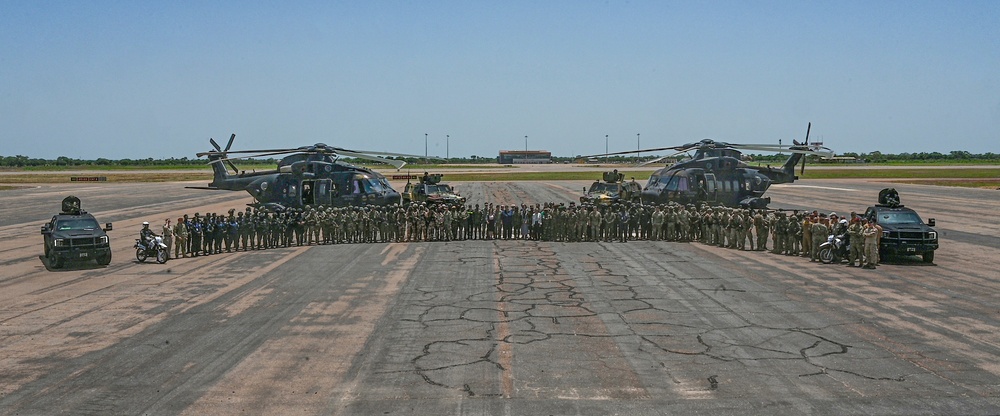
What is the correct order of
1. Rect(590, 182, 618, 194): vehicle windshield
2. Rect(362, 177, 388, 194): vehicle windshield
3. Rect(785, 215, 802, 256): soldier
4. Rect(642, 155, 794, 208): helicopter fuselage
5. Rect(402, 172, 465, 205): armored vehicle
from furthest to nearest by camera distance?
1. Rect(590, 182, 618, 194): vehicle windshield
2. Rect(402, 172, 465, 205): armored vehicle
3. Rect(642, 155, 794, 208): helicopter fuselage
4. Rect(362, 177, 388, 194): vehicle windshield
5. Rect(785, 215, 802, 256): soldier

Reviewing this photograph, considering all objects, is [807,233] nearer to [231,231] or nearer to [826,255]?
[826,255]

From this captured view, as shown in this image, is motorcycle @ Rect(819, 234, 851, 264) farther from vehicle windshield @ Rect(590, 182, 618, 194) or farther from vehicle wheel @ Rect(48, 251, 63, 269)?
vehicle wheel @ Rect(48, 251, 63, 269)

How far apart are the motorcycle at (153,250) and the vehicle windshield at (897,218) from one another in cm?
1858

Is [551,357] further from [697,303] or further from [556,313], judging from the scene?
[697,303]

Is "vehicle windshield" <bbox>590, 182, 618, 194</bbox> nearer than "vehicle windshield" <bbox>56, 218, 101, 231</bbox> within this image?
No

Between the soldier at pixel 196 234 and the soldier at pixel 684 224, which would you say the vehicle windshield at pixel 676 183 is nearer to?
the soldier at pixel 684 224

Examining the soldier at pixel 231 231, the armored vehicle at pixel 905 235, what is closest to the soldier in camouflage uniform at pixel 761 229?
the armored vehicle at pixel 905 235

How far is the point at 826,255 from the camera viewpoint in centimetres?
2128

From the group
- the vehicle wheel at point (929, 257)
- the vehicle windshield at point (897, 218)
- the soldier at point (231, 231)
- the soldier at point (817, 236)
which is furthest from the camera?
the soldier at point (231, 231)

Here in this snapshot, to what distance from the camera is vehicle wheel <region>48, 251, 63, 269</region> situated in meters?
20.3

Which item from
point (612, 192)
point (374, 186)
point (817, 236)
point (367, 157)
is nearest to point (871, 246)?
point (817, 236)

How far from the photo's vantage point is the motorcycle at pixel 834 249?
832 inches

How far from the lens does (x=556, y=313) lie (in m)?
14.5

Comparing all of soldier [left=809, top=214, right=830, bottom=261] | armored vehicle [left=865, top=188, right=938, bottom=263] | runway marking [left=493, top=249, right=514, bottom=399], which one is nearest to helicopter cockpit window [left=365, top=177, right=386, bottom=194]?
runway marking [left=493, top=249, right=514, bottom=399]
